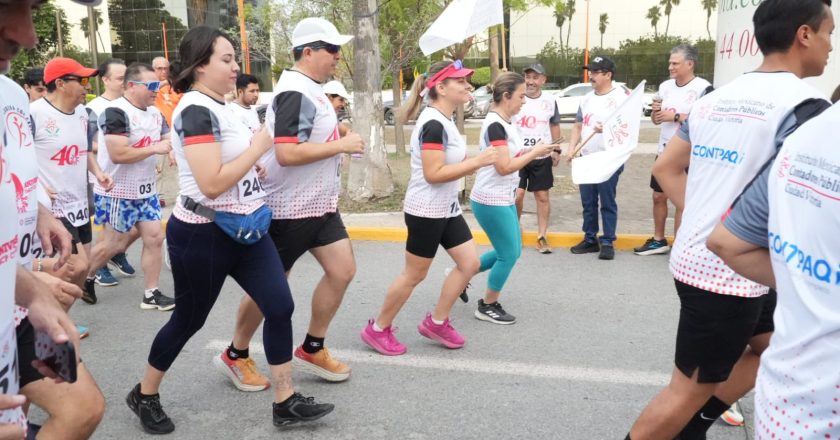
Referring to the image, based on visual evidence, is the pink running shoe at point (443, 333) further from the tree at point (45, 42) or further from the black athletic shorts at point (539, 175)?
the tree at point (45, 42)

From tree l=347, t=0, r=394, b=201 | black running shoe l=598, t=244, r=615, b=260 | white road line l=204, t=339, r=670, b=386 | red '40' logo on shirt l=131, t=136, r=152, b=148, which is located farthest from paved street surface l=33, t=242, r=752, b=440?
tree l=347, t=0, r=394, b=201

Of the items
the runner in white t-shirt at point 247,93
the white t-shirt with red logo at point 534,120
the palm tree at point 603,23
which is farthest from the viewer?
the palm tree at point 603,23

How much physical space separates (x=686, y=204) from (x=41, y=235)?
2363 millimetres

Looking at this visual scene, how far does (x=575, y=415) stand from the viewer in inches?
141

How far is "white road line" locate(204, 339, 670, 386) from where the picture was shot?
4.02 m

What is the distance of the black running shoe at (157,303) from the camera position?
5434 millimetres

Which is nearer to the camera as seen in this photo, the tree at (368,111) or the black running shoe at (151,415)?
the black running shoe at (151,415)

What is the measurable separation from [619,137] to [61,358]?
15.4 feet

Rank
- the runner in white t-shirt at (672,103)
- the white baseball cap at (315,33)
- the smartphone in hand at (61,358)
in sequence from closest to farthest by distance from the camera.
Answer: the smartphone in hand at (61,358) < the white baseball cap at (315,33) < the runner in white t-shirt at (672,103)

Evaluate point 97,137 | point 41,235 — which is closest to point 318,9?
point 97,137

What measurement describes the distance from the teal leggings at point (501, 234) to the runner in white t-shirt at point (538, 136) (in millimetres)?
2186

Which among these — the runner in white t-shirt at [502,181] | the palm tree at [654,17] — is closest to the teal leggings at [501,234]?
the runner in white t-shirt at [502,181]

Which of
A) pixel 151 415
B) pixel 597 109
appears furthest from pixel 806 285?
pixel 597 109

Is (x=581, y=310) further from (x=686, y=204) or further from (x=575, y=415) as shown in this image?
(x=686, y=204)
